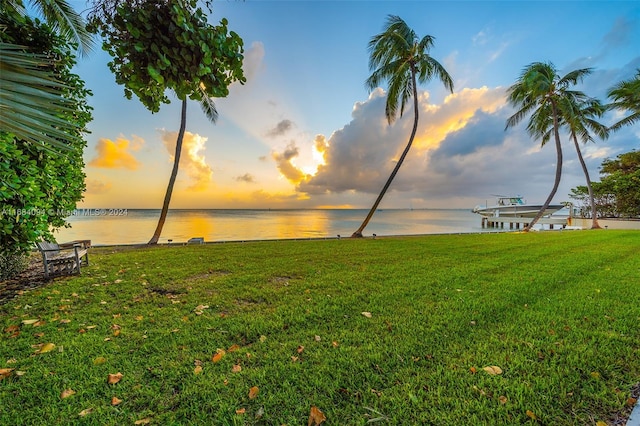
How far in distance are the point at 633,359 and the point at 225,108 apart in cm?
1423

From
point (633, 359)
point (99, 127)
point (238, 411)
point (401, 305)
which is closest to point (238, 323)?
point (238, 411)

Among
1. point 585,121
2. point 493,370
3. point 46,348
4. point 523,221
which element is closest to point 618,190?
point 585,121

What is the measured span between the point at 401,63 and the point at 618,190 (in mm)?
23680

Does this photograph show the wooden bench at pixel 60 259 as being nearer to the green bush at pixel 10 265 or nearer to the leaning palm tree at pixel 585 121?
the green bush at pixel 10 265

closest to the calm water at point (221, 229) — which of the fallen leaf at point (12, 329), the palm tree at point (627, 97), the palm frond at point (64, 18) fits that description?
the palm frond at point (64, 18)

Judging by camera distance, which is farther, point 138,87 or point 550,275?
point 550,275

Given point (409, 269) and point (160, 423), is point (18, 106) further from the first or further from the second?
point (409, 269)

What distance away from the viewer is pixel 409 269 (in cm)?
581

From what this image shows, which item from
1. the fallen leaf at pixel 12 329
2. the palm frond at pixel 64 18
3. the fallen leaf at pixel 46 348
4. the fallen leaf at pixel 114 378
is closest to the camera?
the fallen leaf at pixel 114 378

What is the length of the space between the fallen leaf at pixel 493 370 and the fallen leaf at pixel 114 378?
2.97 m

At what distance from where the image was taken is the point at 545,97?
56.3ft

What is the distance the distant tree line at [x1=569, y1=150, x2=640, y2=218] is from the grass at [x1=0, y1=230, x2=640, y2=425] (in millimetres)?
25720

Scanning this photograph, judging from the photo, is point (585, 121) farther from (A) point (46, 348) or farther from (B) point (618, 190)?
(A) point (46, 348)

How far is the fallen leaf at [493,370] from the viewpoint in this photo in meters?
2.17
